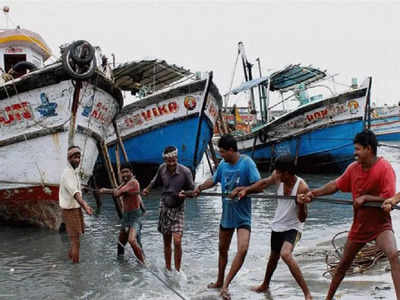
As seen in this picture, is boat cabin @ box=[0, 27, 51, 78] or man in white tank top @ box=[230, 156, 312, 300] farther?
boat cabin @ box=[0, 27, 51, 78]

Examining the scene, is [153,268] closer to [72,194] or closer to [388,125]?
[72,194]

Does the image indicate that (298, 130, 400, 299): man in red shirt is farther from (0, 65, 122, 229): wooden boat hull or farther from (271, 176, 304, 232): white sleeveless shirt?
(0, 65, 122, 229): wooden boat hull

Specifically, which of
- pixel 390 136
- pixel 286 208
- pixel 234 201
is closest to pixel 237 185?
pixel 234 201

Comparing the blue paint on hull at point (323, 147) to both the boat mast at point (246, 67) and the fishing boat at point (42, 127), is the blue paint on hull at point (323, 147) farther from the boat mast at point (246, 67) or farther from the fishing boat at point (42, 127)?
the fishing boat at point (42, 127)

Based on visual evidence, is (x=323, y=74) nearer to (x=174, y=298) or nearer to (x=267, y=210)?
(x=267, y=210)

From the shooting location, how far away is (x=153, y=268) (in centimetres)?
675

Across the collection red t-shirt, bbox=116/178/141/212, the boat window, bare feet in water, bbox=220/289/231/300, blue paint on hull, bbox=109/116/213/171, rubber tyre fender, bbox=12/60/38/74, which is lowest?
bare feet in water, bbox=220/289/231/300

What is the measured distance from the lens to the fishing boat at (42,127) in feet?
30.2

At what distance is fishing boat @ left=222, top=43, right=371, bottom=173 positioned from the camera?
19781 mm

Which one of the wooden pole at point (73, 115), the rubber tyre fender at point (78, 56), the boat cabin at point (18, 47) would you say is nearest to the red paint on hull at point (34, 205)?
the wooden pole at point (73, 115)

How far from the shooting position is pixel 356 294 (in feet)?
16.1

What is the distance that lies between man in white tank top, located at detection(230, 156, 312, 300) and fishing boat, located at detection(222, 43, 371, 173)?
1500 centimetres

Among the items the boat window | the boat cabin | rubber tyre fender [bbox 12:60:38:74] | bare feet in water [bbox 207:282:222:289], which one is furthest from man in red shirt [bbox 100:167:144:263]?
the boat window

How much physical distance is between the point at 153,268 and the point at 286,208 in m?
2.45
